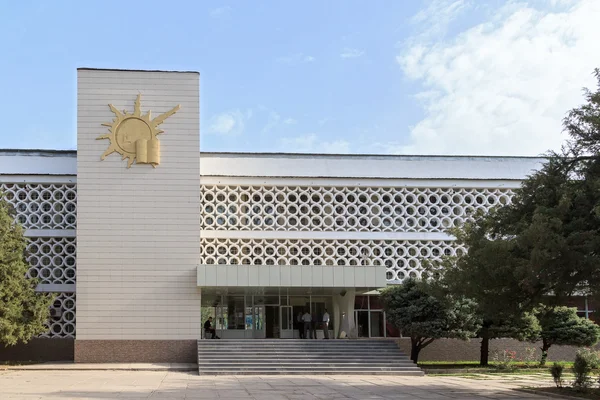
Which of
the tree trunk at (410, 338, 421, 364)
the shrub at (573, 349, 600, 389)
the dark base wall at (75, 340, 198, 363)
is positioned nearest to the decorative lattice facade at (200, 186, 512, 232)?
the tree trunk at (410, 338, 421, 364)

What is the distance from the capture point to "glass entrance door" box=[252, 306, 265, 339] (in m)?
35.1

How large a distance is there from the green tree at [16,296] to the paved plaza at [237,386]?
2.49 meters

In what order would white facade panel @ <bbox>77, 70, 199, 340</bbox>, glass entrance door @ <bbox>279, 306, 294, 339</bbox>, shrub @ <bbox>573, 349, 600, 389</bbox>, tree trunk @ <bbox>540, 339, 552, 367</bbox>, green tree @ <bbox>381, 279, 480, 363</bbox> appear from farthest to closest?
glass entrance door @ <bbox>279, 306, 294, 339</bbox> → tree trunk @ <bbox>540, 339, 552, 367</bbox> → white facade panel @ <bbox>77, 70, 199, 340</bbox> → green tree @ <bbox>381, 279, 480, 363</bbox> → shrub @ <bbox>573, 349, 600, 389</bbox>

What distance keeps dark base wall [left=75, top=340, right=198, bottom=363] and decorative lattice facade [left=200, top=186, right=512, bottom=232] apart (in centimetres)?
561

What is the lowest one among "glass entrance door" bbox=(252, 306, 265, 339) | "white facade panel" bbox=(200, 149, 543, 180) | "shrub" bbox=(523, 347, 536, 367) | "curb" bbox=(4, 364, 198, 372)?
"shrub" bbox=(523, 347, 536, 367)

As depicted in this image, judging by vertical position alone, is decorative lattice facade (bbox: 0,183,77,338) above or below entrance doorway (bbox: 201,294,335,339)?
above

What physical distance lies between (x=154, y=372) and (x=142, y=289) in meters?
4.91

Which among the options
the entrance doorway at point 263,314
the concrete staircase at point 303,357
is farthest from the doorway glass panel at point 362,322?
the concrete staircase at point 303,357

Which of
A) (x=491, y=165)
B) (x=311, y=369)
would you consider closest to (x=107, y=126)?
(x=311, y=369)

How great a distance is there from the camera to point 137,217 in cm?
3184

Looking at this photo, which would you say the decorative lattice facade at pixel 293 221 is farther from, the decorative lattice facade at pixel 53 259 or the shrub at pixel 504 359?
the shrub at pixel 504 359

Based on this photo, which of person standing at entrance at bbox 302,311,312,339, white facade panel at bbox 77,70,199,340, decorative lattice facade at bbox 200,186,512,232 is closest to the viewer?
white facade panel at bbox 77,70,199,340

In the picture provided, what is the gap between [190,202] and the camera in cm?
3222

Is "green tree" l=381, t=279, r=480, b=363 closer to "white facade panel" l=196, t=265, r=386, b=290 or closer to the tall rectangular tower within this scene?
"white facade panel" l=196, t=265, r=386, b=290
